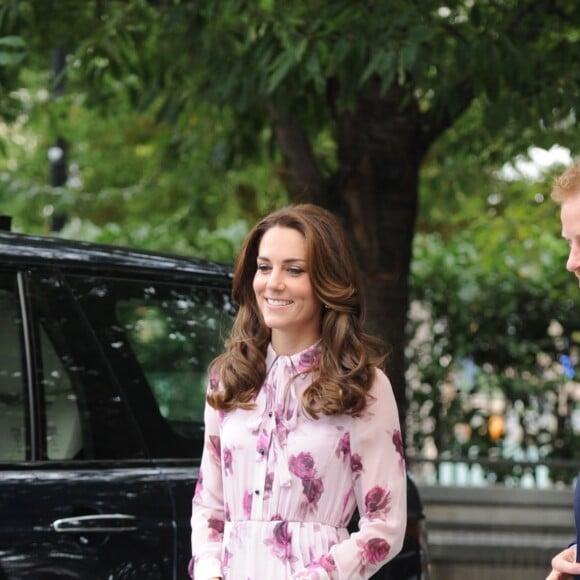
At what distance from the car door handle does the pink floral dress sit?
1.60 ft

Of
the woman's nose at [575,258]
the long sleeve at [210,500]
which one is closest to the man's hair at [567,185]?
the woman's nose at [575,258]

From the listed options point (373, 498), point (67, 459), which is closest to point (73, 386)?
point (67, 459)

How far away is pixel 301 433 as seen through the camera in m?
2.96

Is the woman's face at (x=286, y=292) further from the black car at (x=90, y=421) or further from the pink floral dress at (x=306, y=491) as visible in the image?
the black car at (x=90, y=421)

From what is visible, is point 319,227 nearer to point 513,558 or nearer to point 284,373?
point 284,373

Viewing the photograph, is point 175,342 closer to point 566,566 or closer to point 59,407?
point 59,407

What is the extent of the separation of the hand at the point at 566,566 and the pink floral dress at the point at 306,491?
407mm

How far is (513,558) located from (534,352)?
1783 millimetres

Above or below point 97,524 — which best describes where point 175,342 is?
above

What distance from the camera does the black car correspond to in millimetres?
3381

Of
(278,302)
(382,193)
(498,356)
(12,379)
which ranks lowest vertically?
(12,379)

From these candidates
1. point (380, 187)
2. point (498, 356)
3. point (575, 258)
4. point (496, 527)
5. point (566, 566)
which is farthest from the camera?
point (498, 356)

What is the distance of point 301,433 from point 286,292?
1.07 feet

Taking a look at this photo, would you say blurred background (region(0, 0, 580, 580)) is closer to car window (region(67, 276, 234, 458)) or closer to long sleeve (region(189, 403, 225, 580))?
car window (region(67, 276, 234, 458))
